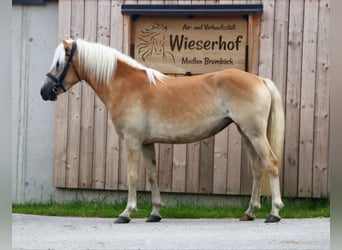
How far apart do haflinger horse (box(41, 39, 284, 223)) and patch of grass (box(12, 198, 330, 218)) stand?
495 mm

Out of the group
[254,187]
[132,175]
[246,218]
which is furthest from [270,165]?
[132,175]

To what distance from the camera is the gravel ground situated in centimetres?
523

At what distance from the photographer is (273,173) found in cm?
657

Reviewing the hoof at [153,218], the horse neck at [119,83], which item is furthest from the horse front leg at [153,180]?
the horse neck at [119,83]

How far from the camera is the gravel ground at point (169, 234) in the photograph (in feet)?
17.2

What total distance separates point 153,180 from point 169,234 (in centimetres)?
128

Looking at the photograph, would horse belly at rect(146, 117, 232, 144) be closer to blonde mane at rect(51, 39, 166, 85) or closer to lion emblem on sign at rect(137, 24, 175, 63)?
blonde mane at rect(51, 39, 166, 85)

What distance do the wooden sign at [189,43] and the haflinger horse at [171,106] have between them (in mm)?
1082

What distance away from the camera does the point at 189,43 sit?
805 centimetres

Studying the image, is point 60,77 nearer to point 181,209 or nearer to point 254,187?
point 181,209

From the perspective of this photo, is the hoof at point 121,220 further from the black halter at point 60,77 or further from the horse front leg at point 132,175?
the black halter at point 60,77

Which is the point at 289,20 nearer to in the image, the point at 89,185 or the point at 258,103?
the point at 258,103

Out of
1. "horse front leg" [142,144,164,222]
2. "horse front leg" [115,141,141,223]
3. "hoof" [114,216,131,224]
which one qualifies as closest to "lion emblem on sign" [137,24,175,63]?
"horse front leg" [142,144,164,222]

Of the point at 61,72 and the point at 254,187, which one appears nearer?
the point at 254,187
